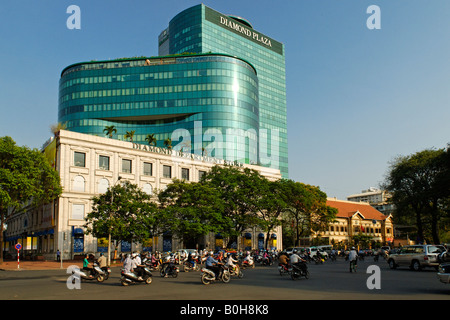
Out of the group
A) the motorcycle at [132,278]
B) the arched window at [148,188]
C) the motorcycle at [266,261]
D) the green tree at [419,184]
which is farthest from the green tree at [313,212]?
the motorcycle at [132,278]

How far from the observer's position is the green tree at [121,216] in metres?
41.4

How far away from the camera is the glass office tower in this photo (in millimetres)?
124938

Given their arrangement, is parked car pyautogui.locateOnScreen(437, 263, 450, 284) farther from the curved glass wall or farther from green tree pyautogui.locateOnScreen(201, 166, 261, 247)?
the curved glass wall

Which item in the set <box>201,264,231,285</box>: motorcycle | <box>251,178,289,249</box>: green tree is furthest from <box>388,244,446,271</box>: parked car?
<box>251,178,289,249</box>: green tree

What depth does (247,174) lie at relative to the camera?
5847 centimetres

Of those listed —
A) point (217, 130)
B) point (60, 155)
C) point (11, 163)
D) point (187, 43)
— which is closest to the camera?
point (11, 163)

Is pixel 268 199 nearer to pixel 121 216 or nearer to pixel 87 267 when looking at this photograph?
pixel 121 216

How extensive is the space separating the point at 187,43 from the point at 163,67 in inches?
935

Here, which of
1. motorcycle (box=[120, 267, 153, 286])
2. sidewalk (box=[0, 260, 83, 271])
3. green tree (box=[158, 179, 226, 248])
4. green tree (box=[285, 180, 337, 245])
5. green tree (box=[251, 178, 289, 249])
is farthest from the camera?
green tree (box=[285, 180, 337, 245])

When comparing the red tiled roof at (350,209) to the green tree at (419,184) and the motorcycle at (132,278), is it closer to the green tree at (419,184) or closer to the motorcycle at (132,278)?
the green tree at (419,184)

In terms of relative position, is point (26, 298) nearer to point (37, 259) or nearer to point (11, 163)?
point (11, 163)

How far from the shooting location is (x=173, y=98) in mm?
104438

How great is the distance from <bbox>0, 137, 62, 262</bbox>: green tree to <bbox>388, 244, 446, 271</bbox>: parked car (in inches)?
1455
